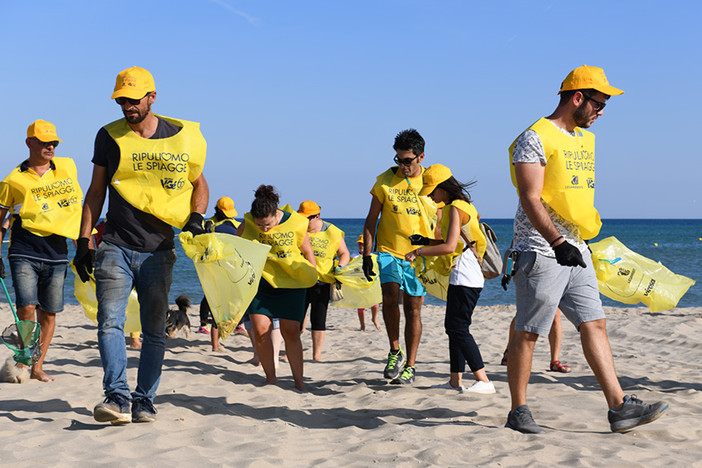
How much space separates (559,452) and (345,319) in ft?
30.6

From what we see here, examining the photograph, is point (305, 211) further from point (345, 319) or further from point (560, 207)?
point (345, 319)

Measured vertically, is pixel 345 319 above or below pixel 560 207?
below

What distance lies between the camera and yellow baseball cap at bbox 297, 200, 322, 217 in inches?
293

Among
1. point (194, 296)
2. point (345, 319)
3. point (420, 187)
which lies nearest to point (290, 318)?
point (420, 187)

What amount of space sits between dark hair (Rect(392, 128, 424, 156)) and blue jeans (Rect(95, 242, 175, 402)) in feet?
7.75

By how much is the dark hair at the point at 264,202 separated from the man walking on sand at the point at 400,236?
88 centimetres

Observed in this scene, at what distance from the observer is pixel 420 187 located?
5867mm

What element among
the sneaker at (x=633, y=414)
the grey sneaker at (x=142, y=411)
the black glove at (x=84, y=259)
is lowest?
the grey sneaker at (x=142, y=411)

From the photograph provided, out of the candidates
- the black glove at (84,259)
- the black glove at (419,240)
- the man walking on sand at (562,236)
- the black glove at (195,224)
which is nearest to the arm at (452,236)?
the black glove at (419,240)

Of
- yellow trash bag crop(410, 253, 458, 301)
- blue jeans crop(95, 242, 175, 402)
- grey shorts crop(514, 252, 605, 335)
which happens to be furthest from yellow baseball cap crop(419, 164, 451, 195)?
blue jeans crop(95, 242, 175, 402)

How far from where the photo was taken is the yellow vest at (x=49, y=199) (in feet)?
17.8

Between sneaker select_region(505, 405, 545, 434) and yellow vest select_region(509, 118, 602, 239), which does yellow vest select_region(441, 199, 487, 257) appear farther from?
sneaker select_region(505, 405, 545, 434)

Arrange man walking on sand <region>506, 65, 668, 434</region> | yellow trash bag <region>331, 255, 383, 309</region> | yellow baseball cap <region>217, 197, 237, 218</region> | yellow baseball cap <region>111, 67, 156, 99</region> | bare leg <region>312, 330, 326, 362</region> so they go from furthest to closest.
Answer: yellow baseball cap <region>217, 197, 237, 218</region>
bare leg <region>312, 330, 326, 362</region>
yellow trash bag <region>331, 255, 383, 309</region>
yellow baseball cap <region>111, 67, 156, 99</region>
man walking on sand <region>506, 65, 668, 434</region>

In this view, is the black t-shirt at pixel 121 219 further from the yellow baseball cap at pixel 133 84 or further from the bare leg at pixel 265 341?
the bare leg at pixel 265 341
